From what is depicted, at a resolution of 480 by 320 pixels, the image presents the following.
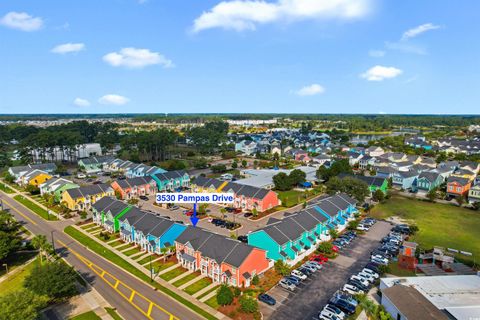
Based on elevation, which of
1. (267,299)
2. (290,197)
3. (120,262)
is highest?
(290,197)

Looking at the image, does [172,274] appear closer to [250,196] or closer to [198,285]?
[198,285]

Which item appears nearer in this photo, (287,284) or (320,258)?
(287,284)

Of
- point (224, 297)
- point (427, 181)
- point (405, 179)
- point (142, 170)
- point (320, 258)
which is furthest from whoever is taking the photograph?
point (142, 170)

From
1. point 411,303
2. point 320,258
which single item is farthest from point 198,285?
point 411,303

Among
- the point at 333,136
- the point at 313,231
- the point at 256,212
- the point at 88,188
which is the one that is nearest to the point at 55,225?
the point at 88,188

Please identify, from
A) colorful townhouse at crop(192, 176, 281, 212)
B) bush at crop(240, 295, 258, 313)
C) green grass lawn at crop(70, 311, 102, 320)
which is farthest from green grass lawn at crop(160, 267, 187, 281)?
colorful townhouse at crop(192, 176, 281, 212)

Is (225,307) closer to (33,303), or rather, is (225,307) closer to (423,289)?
(33,303)

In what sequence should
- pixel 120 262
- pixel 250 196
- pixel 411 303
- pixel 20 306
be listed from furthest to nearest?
pixel 250 196
pixel 120 262
pixel 411 303
pixel 20 306

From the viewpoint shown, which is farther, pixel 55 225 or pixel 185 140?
pixel 185 140
